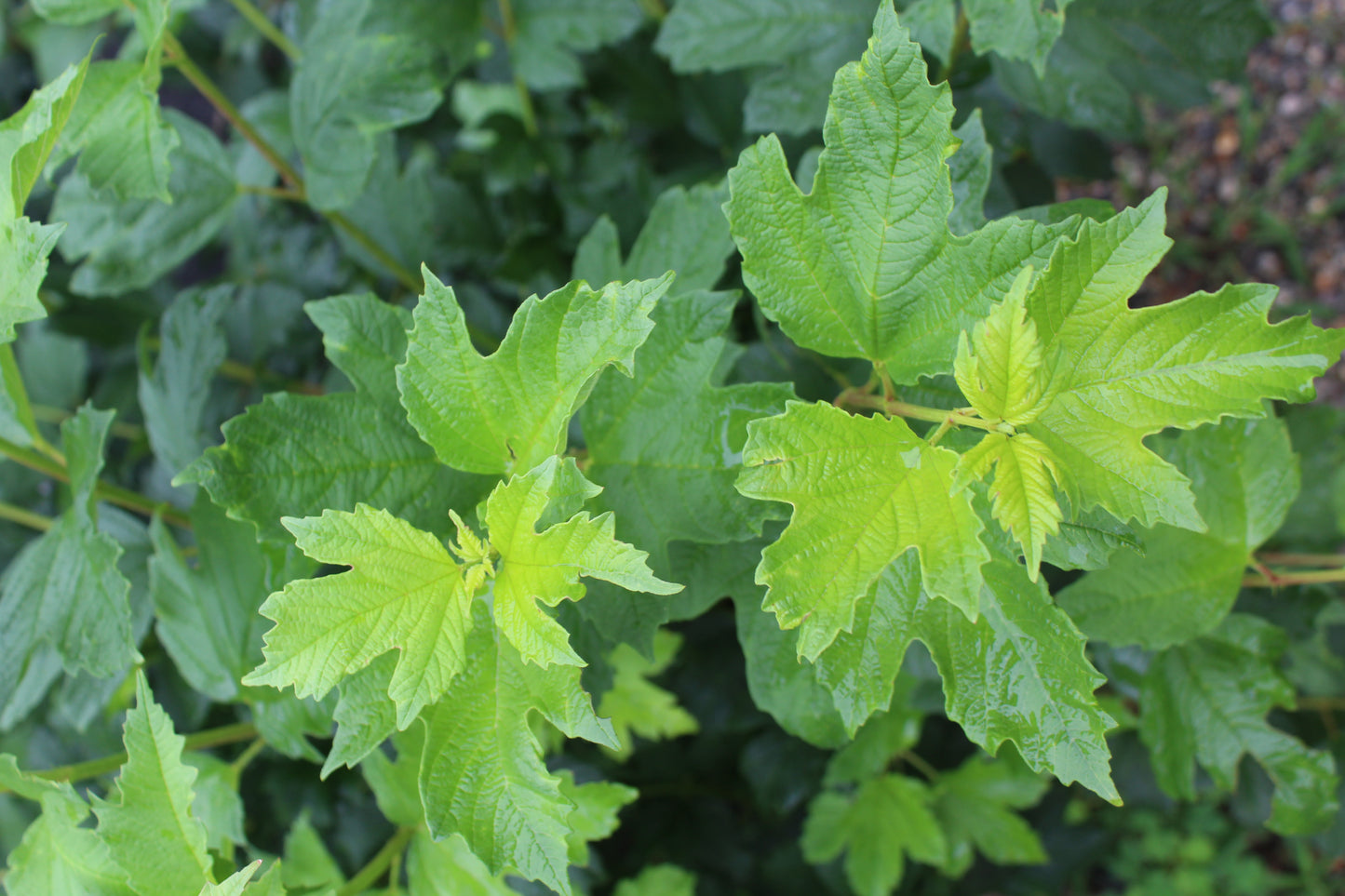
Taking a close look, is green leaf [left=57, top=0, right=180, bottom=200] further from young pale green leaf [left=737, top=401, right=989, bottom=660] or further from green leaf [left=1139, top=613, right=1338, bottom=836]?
green leaf [left=1139, top=613, right=1338, bottom=836]

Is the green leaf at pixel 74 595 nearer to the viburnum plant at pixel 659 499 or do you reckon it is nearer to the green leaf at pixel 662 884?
the viburnum plant at pixel 659 499

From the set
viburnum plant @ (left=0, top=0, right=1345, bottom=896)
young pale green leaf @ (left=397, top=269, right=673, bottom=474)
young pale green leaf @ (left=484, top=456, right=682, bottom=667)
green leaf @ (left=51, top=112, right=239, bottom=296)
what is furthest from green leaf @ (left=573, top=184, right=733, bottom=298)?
green leaf @ (left=51, top=112, right=239, bottom=296)

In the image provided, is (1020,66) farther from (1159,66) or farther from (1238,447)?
(1238,447)

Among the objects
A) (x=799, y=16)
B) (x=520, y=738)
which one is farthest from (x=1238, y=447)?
(x=520, y=738)

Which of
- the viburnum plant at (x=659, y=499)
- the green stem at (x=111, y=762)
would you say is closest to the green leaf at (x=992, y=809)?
the viburnum plant at (x=659, y=499)

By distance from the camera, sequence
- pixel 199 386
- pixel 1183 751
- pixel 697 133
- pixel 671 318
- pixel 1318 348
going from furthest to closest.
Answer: pixel 697 133 < pixel 199 386 < pixel 1183 751 < pixel 671 318 < pixel 1318 348

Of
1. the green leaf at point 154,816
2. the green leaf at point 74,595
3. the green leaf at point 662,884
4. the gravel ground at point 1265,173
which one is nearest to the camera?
the green leaf at point 154,816
